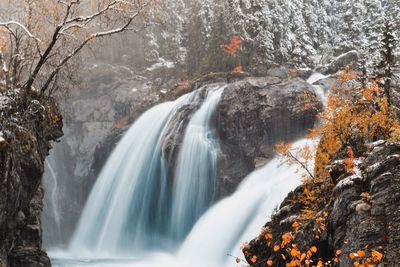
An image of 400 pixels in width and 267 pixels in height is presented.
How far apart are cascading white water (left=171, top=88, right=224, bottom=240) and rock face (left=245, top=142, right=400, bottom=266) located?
53.2 ft

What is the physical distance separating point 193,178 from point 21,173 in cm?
1484

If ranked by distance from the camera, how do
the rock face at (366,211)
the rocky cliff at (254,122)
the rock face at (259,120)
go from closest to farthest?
the rock face at (366,211) → the rocky cliff at (254,122) → the rock face at (259,120)

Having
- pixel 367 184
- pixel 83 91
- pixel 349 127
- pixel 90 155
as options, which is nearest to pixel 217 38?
pixel 83 91

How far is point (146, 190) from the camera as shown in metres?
29.1

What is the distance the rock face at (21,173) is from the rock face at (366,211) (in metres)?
7.62

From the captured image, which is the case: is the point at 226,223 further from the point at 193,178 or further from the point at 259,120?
the point at 259,120

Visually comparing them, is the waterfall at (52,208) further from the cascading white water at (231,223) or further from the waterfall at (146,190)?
the cascading white water at (231,223)

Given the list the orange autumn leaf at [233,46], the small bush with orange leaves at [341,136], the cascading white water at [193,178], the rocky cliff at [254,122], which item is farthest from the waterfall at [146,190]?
the small bush with orange leaves at [341,136]

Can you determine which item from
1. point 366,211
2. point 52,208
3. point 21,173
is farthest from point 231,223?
point 52,208

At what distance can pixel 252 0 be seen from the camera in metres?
48.3

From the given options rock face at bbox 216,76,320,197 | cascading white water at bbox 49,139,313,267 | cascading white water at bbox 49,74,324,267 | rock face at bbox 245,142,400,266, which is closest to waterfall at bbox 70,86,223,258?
cascading white water at bbox 49,74,324,267

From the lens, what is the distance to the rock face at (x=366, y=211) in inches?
282

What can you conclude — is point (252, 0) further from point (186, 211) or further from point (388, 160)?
point (388, 160)

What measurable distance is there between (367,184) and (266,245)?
428 cm
